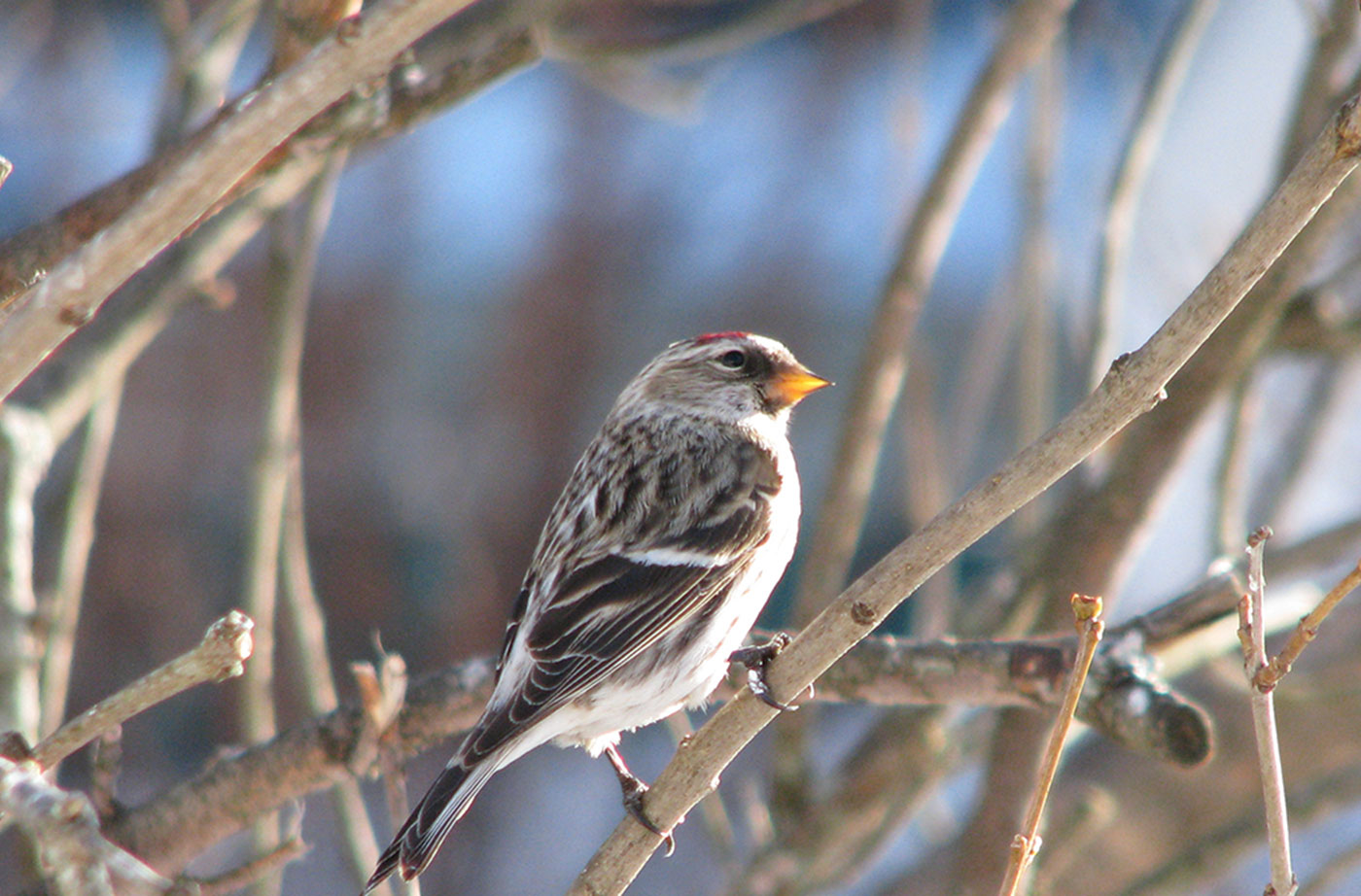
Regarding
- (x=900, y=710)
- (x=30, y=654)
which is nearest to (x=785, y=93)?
(x=900, y=710)

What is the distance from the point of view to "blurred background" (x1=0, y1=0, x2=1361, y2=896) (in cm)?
605

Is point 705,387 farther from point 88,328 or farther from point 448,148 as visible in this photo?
point 448,148

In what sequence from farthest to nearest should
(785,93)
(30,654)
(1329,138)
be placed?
(785,93)
(30,654)
(1329,138)

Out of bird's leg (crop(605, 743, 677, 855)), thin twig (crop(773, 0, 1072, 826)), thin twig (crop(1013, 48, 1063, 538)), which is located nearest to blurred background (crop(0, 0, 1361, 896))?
thin twig (crop(1013, 48, 1063, 538))

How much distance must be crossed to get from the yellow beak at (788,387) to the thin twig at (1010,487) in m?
1.37

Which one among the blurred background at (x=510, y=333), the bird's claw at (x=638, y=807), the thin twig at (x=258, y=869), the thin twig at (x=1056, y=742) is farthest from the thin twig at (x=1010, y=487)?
the blurred background at (x=510, y=333)

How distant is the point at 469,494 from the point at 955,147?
394 cm

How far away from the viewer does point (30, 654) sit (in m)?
2.63

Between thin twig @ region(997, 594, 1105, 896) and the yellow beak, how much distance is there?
65.9 inches

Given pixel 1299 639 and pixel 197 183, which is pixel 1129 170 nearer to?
pixel 1299 639

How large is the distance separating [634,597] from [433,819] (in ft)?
1.92

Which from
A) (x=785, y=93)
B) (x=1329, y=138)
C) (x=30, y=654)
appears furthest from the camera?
(x=785, y=93)

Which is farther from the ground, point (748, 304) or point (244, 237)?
point (748, 304)

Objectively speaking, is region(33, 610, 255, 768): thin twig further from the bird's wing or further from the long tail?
the bird's wing
